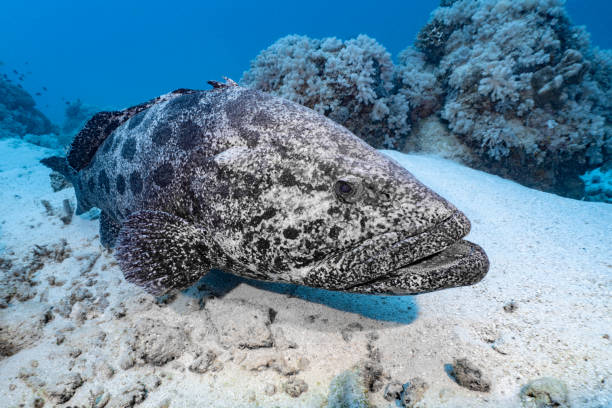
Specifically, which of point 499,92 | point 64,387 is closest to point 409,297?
point 64,387

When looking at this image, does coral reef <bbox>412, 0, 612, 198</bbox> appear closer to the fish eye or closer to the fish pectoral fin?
the fish eye

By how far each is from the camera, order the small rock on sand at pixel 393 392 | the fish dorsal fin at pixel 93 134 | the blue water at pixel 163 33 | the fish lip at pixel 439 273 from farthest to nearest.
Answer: the blue water at pixel 163 33, the fish dorsal fin at pixel 93 134, the small rock on sand at pixel 393 392, the fish lip at pixel 439 273

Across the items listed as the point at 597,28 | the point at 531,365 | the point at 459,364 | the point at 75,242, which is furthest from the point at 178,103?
the point at 597,28

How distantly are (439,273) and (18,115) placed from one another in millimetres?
22866

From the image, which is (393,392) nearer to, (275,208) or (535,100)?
(275,208)

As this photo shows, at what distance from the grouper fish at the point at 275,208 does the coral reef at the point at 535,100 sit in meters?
5.63

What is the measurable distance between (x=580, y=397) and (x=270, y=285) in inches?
88.5

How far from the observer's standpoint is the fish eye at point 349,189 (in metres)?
1.87

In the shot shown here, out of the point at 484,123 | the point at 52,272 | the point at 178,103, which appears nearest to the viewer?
the point at 178,103

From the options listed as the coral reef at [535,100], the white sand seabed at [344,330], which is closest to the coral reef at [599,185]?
the coral reef at [535,100]

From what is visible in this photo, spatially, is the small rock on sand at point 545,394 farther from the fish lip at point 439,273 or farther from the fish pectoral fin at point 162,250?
the fish pectoral fin at point 162,250

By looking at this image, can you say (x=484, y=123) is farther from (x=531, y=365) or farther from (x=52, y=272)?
(x=52, y=272)

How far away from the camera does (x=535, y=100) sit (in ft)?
20.3

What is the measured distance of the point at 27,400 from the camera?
6.09 feet
